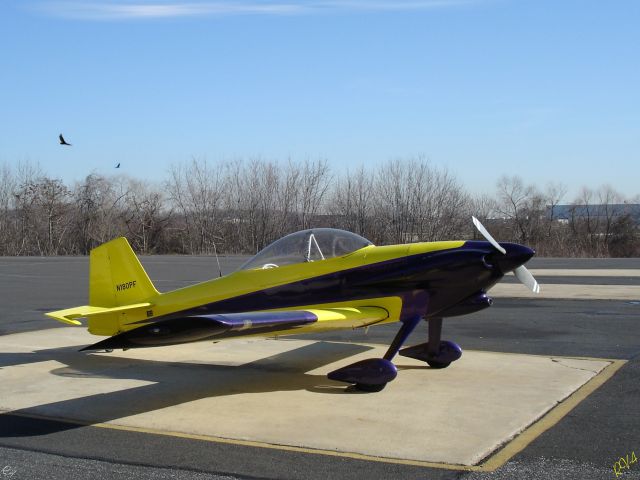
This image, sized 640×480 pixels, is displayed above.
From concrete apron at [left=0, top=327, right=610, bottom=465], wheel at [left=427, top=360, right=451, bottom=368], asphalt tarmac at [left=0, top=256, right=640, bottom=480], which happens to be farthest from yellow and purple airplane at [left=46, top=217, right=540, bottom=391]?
asphalt tarmac at [left=0, top=256, right=640, bottom=480]

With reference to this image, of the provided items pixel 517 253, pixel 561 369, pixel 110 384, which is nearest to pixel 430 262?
pixel 517 253

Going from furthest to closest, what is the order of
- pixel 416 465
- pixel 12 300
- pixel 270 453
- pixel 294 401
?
1. pixel 12 300
2. pixel 294 401
3. pixel 270 453
4. pixel 416 465

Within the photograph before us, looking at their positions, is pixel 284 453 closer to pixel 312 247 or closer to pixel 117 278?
pixel 312 247

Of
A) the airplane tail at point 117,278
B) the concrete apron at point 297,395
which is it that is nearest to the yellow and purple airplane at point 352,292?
the airplane tail at point 117,278

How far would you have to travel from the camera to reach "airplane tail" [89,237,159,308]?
9867mm

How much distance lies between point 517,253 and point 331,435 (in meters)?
3.36

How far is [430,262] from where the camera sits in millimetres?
8484

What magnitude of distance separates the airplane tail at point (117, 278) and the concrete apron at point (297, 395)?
36.0 inches

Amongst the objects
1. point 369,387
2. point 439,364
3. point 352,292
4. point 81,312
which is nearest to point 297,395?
point 369,387

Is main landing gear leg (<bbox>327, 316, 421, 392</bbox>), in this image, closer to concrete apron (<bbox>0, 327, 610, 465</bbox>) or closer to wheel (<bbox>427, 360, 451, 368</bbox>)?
concrete apron (<bbox>0, 327, 610, 465</bbox>)

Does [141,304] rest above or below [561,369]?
above

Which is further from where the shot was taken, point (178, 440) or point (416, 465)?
point (178, 440)

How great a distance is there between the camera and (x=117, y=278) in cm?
998

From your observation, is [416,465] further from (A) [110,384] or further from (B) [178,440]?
(A) [110,384]
